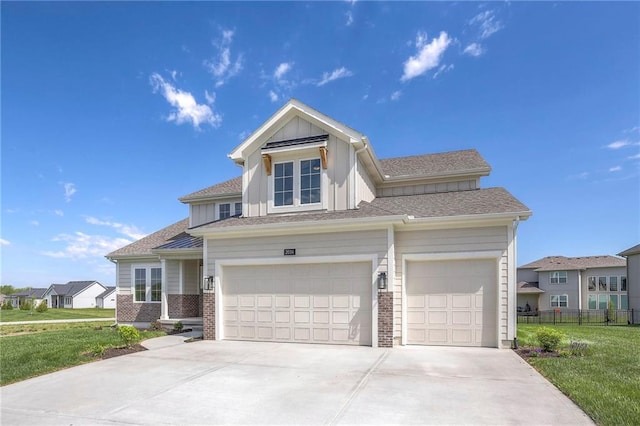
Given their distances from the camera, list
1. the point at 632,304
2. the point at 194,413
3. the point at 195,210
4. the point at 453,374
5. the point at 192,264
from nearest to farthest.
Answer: the point at 194,413, the point at 453,374, the point at 192,264, the point at 195,210, the point at 632,304

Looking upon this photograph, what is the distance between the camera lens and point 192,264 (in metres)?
16.3

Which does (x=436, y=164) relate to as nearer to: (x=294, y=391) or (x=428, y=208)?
Answer: (x=428, y=208)

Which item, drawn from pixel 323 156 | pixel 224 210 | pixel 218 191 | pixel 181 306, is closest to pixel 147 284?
pixel 181 306

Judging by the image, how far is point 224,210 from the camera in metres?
16.8

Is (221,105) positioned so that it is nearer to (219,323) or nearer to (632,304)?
(219,323)

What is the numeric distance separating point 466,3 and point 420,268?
330 inches

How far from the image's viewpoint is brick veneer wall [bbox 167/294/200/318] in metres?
15.5

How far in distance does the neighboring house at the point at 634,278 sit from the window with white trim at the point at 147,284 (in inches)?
1155

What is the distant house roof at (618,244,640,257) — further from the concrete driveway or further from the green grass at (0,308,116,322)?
the green grass at (0,308,116,322)

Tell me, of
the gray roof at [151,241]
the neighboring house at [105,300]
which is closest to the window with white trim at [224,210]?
the gray roof at [151,241]

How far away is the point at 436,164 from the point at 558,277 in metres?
31.4

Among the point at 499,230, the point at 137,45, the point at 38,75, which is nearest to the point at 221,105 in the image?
the point at 137,45

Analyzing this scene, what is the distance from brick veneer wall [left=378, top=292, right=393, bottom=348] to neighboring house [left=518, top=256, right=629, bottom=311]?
1346 inches

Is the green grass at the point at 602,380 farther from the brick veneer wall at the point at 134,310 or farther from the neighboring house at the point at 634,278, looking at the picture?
the neighboring house at the point at 634,278
